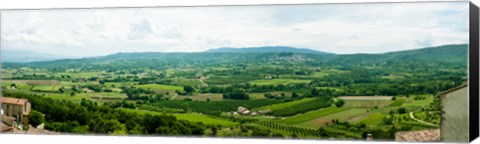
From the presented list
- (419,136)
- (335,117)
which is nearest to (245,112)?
(335,117)

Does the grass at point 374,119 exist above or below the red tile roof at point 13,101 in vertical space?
below

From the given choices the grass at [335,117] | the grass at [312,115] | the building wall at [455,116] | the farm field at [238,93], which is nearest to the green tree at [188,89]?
the farm field at [238,93]

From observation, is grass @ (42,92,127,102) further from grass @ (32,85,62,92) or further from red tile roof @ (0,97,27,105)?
red tile roof @ (0,97,27,105)

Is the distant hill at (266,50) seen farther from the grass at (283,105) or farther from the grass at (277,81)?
the grass at (283,105)

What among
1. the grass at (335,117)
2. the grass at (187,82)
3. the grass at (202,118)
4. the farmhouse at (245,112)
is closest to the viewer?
the grass at (335,117)

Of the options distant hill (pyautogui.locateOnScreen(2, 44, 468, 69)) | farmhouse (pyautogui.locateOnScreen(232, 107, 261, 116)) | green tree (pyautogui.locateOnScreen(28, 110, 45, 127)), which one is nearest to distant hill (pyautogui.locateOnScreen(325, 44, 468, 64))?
distant hill (pyautogui.locateOnScreen(2, 44, 468, 69))

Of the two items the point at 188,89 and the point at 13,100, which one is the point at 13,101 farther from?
the point at 188,89
